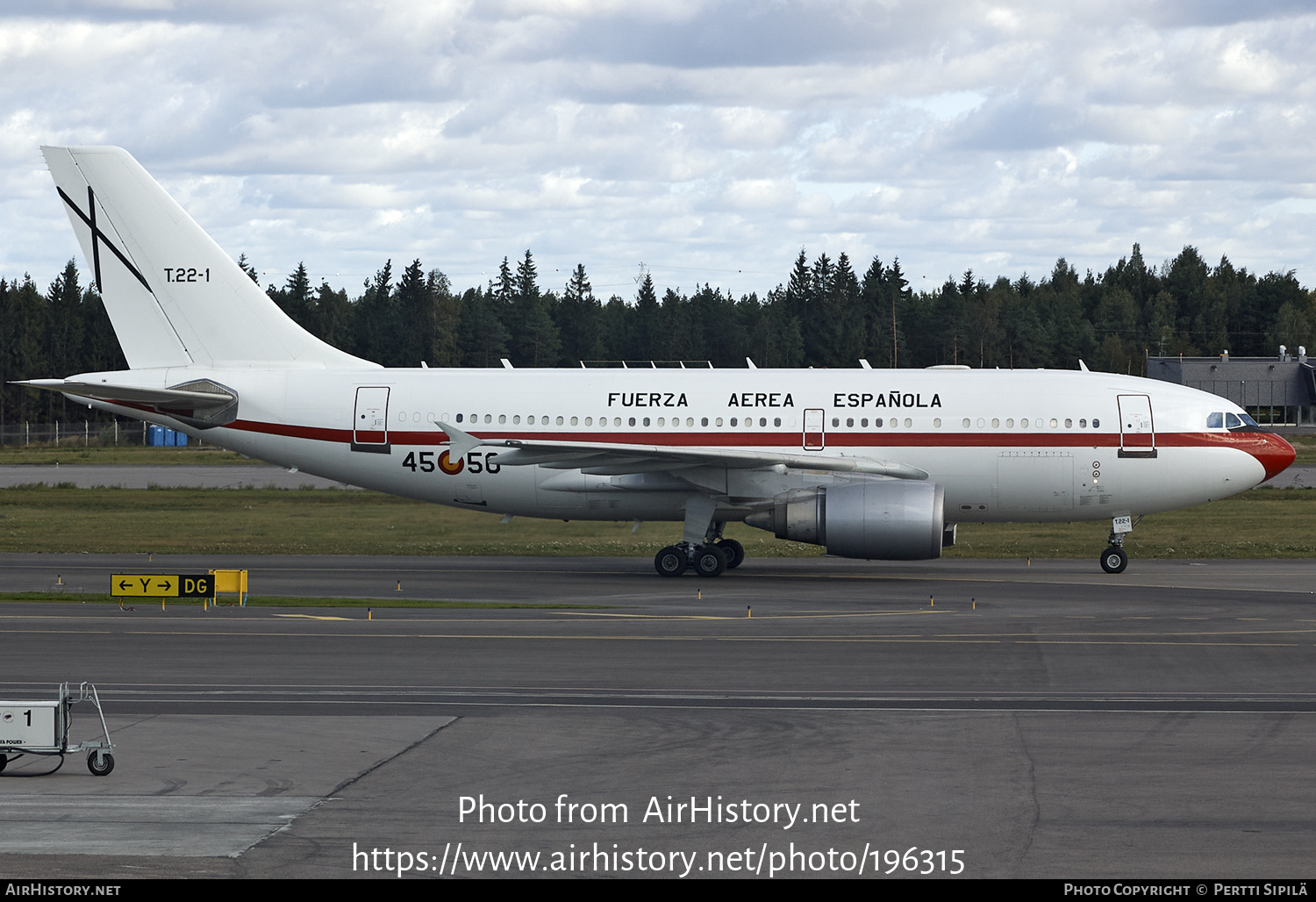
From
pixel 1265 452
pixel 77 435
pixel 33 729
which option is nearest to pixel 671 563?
pixel 1265 452

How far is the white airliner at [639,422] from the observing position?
32.0 meters

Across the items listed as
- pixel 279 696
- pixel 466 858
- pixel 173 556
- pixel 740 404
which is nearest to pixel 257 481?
pixel 173 556

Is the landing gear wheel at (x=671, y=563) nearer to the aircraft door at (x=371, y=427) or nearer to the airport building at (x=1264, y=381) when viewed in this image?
the aircraft door at (x=371, y=427)

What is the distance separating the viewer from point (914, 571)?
33.8 m

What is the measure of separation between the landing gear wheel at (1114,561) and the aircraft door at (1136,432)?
2.30m

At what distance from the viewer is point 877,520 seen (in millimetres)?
29656

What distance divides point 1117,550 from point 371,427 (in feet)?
57.7

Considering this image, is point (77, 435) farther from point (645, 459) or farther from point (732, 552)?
point (645, 459)

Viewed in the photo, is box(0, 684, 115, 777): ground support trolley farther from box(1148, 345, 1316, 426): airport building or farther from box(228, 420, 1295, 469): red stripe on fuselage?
box(1148, 345, 1316, 426): airport building

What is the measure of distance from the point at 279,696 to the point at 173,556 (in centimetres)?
2040

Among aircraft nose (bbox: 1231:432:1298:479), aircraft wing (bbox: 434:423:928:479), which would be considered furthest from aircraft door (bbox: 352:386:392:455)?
aircraft nose (bbox: 1231:432:1298:479)

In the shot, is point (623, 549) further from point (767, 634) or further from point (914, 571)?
point (767, 634)

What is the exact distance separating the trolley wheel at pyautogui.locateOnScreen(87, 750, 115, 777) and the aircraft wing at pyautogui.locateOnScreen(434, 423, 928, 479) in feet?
52.4

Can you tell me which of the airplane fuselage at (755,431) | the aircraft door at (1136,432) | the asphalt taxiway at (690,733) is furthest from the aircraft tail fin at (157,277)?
the aircraft door at (1136,432)
